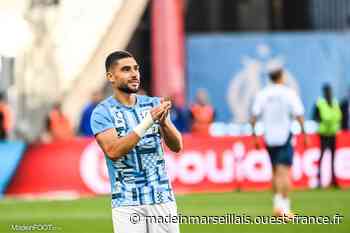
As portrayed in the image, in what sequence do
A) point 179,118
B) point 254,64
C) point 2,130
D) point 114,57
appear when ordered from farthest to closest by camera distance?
point 254,64 → point 179,118 → point 2,130 → point 114,57

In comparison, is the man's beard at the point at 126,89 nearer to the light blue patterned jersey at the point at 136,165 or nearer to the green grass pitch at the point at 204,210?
the light blue patterned jersey at the point at 136,165

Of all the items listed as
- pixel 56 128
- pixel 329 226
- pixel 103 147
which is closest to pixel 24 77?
pixel 56 128

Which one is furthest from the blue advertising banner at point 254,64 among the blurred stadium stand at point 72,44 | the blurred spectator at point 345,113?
the blurred spectator at point 345,113

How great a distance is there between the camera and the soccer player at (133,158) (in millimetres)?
9148

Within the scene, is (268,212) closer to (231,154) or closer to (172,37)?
(231,154)

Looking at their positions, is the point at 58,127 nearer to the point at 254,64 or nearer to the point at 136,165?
the point at 254,64

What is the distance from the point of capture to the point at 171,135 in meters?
9.07

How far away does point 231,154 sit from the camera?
1000 inches

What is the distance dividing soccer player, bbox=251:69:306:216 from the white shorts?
9460 millimetres

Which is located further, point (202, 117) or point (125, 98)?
point (202, 117)

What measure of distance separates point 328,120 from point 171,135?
55.2ft

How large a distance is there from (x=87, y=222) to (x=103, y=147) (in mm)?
9116

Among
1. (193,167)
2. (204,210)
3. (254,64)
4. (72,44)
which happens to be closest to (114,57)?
(204,210)

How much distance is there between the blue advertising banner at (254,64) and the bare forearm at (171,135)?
22605 mm
